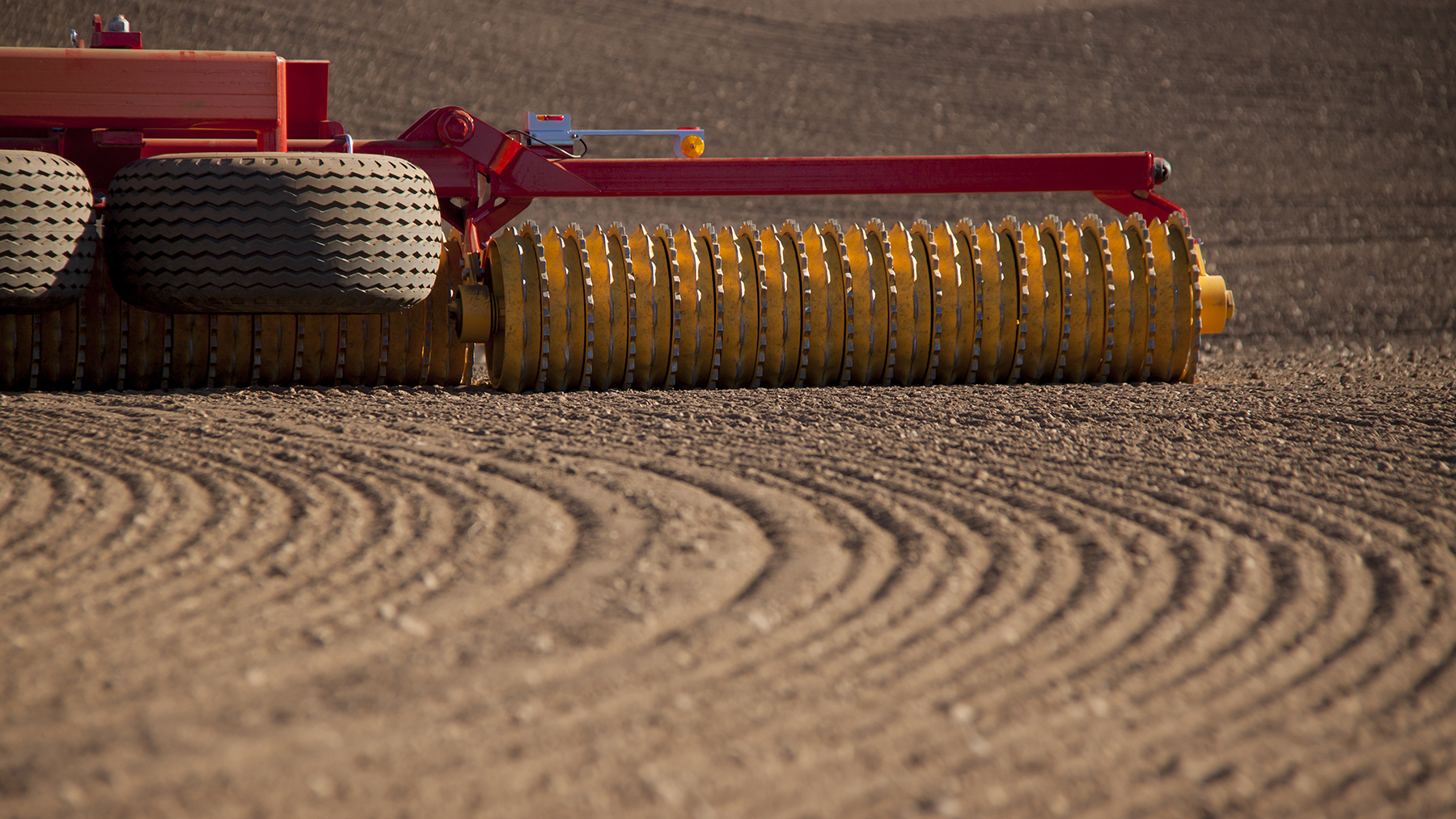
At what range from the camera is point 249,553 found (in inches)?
95.0

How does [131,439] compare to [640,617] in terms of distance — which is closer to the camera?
[640,617]

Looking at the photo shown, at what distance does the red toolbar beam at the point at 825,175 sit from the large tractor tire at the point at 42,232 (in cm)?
156

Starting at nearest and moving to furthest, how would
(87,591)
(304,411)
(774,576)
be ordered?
(87,591)
(774,576)
(304,411)

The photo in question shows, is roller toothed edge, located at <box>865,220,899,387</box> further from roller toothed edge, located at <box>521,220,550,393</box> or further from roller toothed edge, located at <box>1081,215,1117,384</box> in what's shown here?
roller toothed edge, located at <box>521,220,550,393</box>

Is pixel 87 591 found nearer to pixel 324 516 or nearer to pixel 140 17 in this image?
pixel 324 516

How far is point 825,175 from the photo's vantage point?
Result: 5.03 meters

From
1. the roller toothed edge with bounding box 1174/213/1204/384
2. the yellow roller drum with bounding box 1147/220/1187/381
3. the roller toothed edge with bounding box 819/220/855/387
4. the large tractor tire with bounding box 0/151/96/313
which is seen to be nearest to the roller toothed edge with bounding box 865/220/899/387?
the roller toothed edge with bounding box 819/220/855/387

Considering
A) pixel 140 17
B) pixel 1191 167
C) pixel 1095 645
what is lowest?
pixel 1095 645

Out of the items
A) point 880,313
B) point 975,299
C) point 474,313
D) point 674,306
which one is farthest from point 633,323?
point 975,299

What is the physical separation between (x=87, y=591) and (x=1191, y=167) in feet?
41.5

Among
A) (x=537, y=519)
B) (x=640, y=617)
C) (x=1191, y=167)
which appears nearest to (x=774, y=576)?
(x=640, y=617)

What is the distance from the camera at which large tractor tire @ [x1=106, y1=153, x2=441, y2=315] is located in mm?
4012

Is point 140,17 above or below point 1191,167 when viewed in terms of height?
above

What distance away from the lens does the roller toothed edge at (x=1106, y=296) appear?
489 cm
